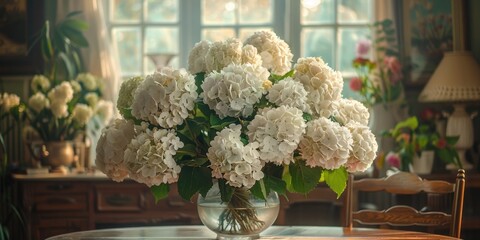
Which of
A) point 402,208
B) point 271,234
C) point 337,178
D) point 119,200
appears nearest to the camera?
point 337,178

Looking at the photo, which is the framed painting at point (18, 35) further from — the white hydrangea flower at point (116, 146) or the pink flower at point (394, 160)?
the white hydrangea flower at point (116, 146)

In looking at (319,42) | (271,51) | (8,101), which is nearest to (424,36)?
(319,42)

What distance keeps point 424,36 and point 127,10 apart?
1.68m

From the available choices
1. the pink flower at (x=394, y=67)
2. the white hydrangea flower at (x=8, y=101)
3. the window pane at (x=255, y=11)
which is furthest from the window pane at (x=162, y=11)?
the pink flower at (x=394, y=67)

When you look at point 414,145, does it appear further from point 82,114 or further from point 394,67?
point 82,114

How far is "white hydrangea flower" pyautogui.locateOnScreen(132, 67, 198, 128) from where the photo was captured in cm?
200

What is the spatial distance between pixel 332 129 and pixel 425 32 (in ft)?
9.21

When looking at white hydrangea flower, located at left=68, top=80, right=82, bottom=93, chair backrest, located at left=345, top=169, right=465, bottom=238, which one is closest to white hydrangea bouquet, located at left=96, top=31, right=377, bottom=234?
chair backrest, located at left=345, top=169, right=465, bottom=238

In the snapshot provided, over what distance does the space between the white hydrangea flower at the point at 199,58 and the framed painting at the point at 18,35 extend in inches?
109

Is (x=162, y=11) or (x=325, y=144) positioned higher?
(x=162, y=11)

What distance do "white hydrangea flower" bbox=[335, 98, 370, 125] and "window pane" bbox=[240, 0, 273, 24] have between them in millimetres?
2798

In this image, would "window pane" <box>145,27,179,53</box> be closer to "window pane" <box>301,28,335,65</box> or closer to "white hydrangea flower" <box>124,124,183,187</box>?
"window pane" <box>301,28,335,65</box>

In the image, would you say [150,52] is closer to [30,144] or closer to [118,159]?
[30,144]

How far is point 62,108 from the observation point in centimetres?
436
